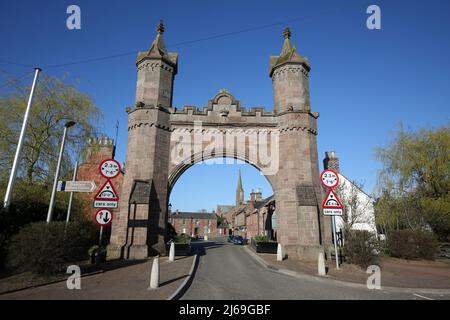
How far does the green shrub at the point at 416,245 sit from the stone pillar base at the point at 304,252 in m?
7.29

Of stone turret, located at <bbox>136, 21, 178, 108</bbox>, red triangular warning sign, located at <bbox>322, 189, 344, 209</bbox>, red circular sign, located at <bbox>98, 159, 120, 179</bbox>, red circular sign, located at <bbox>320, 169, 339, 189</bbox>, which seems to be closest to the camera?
red circular sign, located at <bbox>98, 159, 120, 179</bbox>

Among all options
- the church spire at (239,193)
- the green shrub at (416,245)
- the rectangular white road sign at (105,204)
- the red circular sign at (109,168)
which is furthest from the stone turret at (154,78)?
the church spire at (239,193)

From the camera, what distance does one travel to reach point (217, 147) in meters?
17.9

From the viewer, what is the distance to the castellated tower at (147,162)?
14.4 meters

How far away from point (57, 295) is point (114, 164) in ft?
14.5

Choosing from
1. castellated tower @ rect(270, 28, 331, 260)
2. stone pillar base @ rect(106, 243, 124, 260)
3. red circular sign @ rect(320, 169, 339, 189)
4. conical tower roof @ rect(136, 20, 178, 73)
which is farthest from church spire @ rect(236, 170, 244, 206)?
red circular sign @ rect(320, 169, 339, 189)

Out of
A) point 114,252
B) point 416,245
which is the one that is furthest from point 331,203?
point 114,252

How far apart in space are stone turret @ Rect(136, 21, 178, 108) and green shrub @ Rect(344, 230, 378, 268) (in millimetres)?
14324

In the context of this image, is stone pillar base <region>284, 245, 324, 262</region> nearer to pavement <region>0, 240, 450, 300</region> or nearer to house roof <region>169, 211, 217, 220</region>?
pavement <region>0, 240, 450, 300</region>

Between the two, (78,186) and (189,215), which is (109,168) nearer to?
(78,186)

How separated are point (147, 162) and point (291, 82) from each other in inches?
468

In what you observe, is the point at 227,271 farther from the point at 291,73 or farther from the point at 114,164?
the point at 291,73

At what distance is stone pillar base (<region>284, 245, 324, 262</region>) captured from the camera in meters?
14.4
